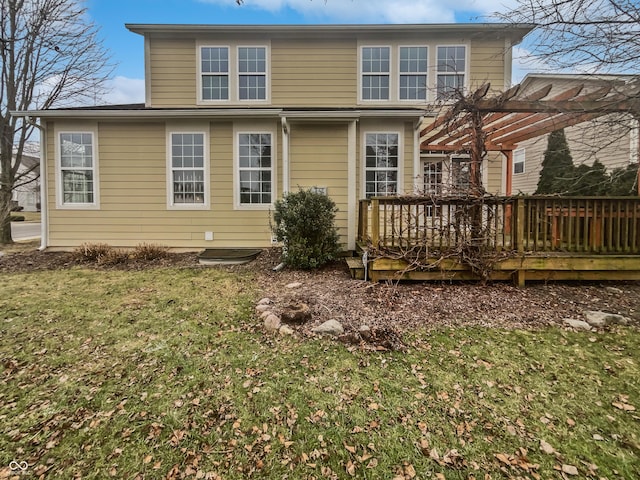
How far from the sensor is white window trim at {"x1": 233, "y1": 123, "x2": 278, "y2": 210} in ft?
27.0

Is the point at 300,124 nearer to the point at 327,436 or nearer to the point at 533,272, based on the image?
the point at 533,272

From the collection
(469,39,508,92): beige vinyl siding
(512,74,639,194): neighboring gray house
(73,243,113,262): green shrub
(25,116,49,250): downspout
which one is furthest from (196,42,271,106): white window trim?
(512,74,639,194): neighboring gray house

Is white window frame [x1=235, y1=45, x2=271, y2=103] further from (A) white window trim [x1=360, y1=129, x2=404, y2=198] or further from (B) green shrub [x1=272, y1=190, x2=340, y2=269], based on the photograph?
(B) green shrub [x1=272, y1=190, x2=340, y2=269]

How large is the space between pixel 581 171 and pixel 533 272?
23.5 ft

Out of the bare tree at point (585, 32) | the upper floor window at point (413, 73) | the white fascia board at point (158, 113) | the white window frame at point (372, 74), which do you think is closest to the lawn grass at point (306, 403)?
the bare tree at point (585, 32)

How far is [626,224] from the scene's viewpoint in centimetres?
521

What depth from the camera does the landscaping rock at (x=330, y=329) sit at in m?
3.68

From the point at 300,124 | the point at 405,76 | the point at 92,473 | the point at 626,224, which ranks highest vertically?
the point at 405,76

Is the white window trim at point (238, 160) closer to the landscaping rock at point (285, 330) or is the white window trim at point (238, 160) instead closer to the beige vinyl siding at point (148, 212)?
the beige vinyl siding at point (148, 212)

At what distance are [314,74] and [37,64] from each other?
9891 millimetres

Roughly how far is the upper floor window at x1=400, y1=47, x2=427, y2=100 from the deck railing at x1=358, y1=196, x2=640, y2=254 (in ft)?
19.2

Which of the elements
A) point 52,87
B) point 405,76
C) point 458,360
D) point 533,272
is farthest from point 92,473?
point 52,87

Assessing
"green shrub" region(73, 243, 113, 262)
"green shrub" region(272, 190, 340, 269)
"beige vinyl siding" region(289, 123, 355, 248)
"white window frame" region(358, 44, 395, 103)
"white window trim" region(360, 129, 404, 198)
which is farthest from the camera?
"white window frame" region(358, 44, 395, 103)

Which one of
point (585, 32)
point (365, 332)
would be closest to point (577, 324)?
point (365, 332)
